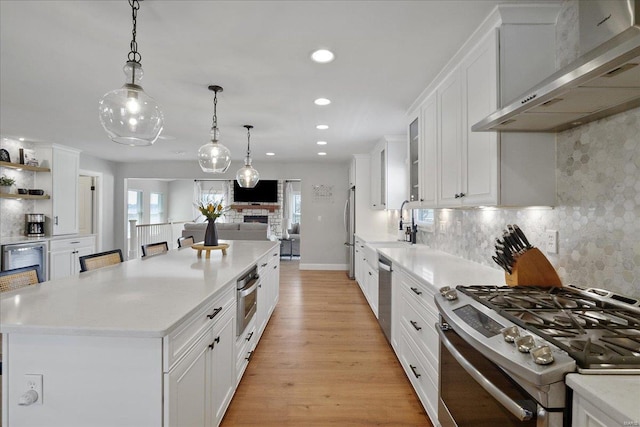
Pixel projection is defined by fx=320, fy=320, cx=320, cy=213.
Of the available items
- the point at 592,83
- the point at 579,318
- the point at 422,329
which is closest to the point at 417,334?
the point at 422,329

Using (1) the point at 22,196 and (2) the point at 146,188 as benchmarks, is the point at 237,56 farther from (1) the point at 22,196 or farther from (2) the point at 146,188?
(2) the point at 146,188

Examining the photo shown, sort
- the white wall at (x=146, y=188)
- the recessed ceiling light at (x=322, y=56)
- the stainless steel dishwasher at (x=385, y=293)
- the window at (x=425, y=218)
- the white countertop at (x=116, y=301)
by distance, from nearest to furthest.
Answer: the white countertop at (x=116, y=301) → the recessed ceiling light at (x=322, y=56) → the stainless steel dishwasher at (x=385, y=293) → the window at (x=425, y=218) → the white wall at (x=146, y=188)

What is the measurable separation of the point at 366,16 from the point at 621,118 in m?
1.31

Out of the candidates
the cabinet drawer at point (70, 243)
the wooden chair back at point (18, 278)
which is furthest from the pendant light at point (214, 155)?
the cabinet drawer at point (70, 243)

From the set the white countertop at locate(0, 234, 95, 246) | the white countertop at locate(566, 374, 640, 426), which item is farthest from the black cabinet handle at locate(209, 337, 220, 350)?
the white countertop at locate(0, 234, 95, 246)

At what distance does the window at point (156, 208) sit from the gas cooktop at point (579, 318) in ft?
34.7

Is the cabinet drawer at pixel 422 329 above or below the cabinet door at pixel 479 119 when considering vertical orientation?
below

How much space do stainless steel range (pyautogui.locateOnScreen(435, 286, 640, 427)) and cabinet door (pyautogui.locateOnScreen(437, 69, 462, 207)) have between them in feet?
3.00

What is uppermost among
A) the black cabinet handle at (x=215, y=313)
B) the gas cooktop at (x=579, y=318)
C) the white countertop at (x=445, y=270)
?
the gas cooktop at (x=579, y=318)

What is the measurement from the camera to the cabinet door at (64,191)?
5.27 metres

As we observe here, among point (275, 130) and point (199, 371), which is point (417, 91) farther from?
point (199, 371)

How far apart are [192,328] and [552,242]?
1.88 m

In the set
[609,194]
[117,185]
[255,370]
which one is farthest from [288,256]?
[609,194]

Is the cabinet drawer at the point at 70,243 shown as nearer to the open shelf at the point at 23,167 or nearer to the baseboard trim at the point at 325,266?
the open shelf at the point at 23,167
